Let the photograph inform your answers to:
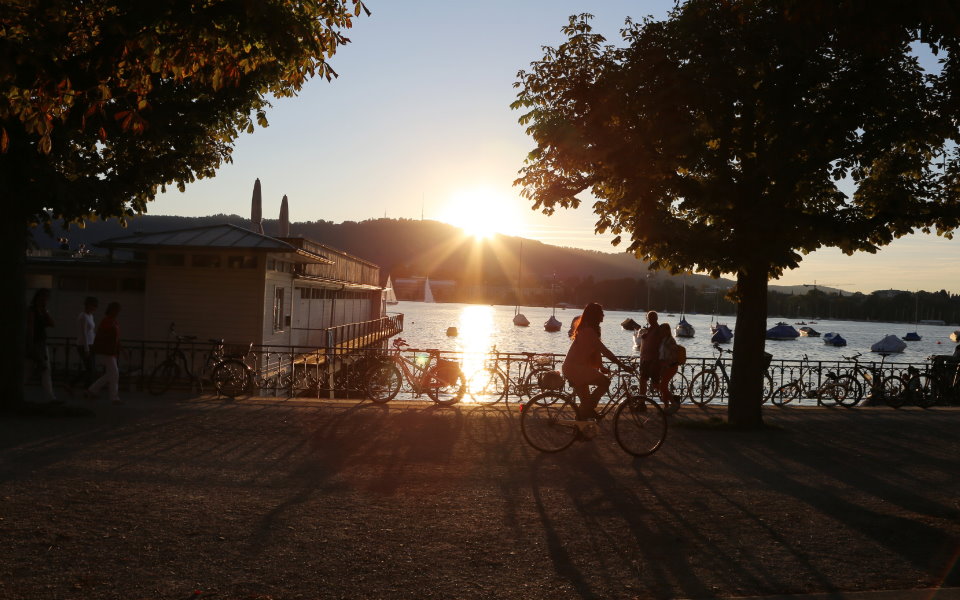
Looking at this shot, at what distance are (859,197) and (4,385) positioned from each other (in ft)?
48.7

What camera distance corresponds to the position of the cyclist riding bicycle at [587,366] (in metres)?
9.71

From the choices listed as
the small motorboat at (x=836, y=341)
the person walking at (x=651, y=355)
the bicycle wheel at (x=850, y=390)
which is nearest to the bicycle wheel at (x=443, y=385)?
the person walking at (x=651, y=355)

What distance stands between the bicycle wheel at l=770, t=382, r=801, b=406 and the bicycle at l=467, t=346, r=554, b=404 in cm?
626

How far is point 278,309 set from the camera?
77.7 feet

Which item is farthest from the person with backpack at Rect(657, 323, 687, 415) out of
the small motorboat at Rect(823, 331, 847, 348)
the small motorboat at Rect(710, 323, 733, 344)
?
the small motorboat at Rect(823, 331, 847, 348)

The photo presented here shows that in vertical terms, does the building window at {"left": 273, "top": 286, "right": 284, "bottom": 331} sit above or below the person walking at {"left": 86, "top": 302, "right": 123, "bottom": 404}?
above

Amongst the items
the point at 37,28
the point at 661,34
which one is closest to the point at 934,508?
the point at 661,34

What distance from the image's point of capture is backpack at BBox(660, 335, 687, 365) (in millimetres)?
15064

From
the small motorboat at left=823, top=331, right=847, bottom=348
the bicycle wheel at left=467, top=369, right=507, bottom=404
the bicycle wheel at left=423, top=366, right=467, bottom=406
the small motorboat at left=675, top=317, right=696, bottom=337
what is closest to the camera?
the bicycle wheel at left=423, top=366, right=467, bottom=406

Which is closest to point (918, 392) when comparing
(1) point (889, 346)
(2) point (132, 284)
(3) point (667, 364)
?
(3) point (667, 364)

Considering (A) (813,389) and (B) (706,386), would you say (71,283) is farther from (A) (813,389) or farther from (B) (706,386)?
(A) (813,389)

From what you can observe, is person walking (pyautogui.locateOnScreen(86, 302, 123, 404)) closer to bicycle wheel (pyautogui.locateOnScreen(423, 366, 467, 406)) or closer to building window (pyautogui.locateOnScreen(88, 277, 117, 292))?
bicycle wheel (pyautogui.locateOnScreen(423, 366, 467, 406))

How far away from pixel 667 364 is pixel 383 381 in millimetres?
5587

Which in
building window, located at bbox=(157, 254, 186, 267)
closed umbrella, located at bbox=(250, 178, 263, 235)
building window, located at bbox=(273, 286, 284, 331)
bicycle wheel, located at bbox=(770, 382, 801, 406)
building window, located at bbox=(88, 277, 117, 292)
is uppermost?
closed umbrella, located at bbox=(250, 178, 263, 235)
